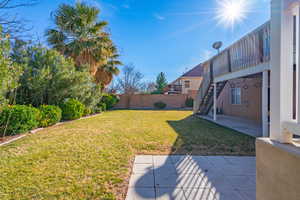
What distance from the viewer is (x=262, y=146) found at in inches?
53.1

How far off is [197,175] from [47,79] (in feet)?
25.3

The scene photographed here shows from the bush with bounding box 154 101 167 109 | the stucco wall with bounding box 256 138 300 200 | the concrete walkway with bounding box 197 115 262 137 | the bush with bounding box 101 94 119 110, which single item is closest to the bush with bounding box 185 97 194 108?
the bush with bounding box 154 101 167 109

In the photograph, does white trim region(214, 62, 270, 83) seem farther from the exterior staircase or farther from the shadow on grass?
the shadow on grass

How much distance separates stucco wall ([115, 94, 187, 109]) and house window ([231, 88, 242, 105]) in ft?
28.4

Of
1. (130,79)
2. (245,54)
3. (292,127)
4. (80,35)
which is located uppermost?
(80,35)

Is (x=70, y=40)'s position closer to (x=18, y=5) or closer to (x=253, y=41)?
(x=18, y=5)

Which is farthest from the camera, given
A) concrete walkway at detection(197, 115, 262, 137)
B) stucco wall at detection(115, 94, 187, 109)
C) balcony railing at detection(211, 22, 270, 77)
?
stucco wall at detection(115, 94, 187, 109)

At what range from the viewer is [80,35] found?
9.64m

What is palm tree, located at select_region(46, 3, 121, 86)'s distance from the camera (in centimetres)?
922

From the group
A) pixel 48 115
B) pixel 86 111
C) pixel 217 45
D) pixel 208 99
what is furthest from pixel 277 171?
pixel 86 111

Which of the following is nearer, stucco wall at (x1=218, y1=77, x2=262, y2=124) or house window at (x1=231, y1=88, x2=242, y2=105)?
stucco wall at (x1=218, y1=77, x2=262, y2=124)

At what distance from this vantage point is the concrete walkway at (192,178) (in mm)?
2096

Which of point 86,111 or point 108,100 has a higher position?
point 108,100

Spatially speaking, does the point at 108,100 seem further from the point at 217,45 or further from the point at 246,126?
the point at 246,126
